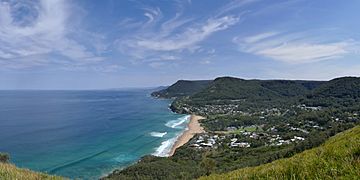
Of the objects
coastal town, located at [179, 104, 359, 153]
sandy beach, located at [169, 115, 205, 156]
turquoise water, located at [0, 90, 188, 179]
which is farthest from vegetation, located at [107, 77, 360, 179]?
turquoise water, located at [0, 90, 188, 179]

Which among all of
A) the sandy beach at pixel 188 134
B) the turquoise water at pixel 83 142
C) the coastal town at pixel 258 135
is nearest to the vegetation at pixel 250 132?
the coastal town at pixel 258 135

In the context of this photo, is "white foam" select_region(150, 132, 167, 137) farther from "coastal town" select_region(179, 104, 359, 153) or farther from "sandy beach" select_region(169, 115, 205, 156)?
"coastal town" select_region(179, 104, 359, 153)

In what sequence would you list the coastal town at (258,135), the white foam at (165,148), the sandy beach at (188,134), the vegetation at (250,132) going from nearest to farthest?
the vegetation at (250,132), the white foam at (165,148), the coastal town at (258,135), the sandy beach at (188,134)

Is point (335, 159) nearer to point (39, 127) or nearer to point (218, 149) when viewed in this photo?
point (218, 149)

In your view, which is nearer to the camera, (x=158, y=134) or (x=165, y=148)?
(x=165, y=148)

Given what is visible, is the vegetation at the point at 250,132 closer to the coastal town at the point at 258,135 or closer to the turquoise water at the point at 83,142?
the coastal town at the point at 258,135

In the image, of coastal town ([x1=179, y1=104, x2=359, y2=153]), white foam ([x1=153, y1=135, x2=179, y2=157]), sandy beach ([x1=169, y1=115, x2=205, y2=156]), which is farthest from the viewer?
sandy beach ([x1=169, y1=115, x2=205, y2=156])

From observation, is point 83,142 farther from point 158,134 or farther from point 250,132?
point 250,132

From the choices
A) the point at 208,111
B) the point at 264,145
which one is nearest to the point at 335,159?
the point at 264,145

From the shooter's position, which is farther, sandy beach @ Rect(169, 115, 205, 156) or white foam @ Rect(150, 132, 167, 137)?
white foam @ Rect(150, 132, 167, 137)

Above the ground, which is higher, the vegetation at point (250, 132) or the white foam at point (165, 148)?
the vegetation at point (250, 132)

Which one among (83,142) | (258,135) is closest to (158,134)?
(83,142)
